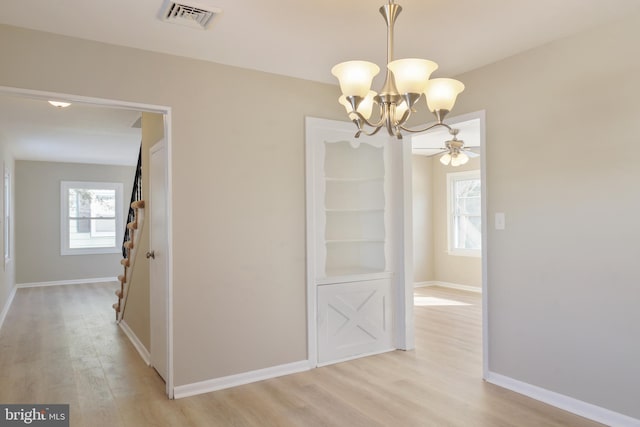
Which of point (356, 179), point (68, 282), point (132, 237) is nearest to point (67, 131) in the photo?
point (132, 237)

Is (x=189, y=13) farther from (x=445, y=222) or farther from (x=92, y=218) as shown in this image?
(x=92, y=218)

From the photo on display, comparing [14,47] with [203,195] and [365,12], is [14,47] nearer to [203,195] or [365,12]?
[203,195]

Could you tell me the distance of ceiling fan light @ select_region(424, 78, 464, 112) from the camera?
2.11 m

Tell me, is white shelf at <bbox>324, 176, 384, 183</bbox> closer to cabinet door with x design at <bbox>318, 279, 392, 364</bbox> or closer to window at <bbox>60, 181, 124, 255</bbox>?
cabinet door with x design at <bbox>318, 279, 392, 364</bbox>

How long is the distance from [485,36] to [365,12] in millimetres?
908

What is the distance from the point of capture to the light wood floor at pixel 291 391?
→ 2809 millimetres

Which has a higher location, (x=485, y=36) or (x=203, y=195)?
(x=485, y=36)

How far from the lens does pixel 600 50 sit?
8.95ft

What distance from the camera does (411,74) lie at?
1953mm

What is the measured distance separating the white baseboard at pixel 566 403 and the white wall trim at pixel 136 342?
→ 298cm

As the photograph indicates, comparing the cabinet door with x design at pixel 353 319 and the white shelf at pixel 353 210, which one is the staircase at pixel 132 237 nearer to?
the white shelf at pixel 353 210

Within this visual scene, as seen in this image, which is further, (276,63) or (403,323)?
(403,323)

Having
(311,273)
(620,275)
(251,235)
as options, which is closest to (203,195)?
(251,235)

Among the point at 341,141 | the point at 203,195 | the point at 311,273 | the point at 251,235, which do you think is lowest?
the point at 311,273
